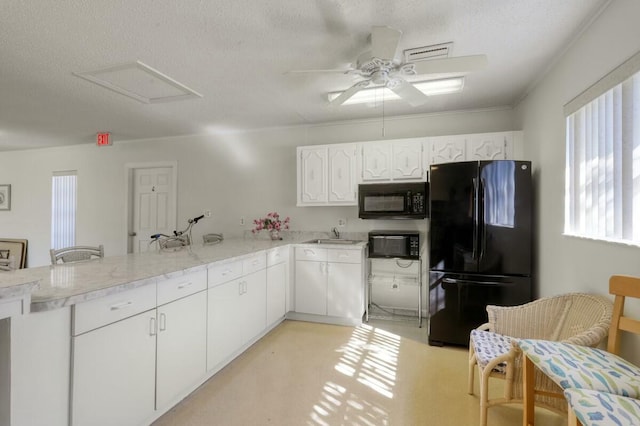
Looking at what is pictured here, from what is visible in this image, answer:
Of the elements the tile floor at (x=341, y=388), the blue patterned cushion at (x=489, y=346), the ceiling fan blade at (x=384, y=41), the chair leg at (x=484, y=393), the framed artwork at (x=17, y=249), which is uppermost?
the ceiling fan blade at (x=384, y=41)

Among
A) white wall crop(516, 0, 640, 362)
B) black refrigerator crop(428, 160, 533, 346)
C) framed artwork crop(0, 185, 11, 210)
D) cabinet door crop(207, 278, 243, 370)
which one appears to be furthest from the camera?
framed artwork crop(0, 185, 11, 210)

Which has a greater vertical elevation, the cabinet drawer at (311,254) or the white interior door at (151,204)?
the white interior door at (151,204)

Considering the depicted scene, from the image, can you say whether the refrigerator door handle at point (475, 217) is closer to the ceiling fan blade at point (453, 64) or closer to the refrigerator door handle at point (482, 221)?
the refrigerator door handle at point (482, 221)

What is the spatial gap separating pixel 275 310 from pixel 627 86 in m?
3.10

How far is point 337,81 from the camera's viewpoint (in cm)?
275

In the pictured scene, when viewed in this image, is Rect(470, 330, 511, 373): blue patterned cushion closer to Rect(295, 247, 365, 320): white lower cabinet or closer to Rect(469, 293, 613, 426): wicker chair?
Rect(469, 293, 613, 426): wicker chair

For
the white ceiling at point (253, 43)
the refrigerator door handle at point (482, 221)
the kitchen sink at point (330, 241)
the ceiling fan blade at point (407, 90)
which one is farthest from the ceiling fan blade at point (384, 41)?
the kitchen sink at point (330, 241)

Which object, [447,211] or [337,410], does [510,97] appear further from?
[337,410]

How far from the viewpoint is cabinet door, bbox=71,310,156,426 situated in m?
1.34

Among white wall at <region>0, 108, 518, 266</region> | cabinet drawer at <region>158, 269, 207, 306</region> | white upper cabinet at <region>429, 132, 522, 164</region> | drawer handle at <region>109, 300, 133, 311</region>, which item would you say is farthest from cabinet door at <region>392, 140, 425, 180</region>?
drawer handle at <region>109, 300, 133, 311</region>

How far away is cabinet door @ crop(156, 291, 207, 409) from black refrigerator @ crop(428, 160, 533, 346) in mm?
2053

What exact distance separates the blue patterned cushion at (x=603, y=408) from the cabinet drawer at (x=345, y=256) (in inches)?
90.1

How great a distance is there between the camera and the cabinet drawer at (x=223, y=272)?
2205 millimetres

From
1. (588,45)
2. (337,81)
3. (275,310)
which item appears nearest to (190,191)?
(275,310)
